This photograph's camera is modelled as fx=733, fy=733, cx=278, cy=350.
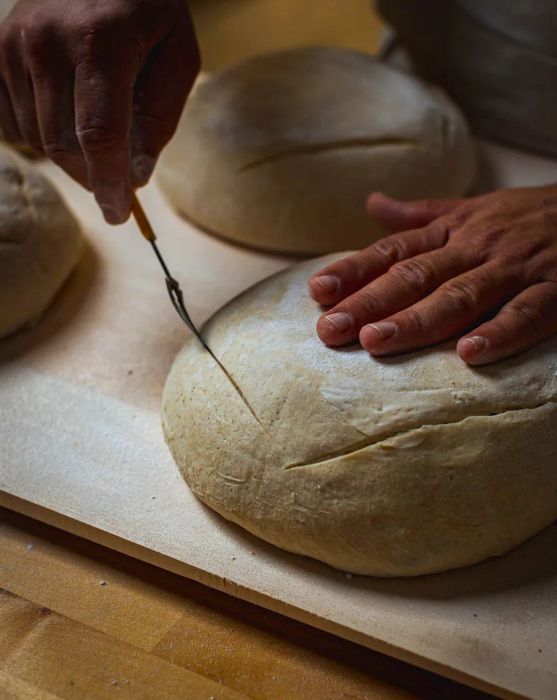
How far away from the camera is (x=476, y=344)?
1181mm

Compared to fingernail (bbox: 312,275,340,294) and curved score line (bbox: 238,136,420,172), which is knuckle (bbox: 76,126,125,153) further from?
curved score line (bbox: 238,136,420,172)

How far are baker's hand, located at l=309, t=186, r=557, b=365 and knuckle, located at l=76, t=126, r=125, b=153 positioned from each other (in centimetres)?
45

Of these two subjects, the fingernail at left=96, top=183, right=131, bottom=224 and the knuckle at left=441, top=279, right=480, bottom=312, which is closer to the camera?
the knuckle at left=441, top=279, right=480, bottom=312

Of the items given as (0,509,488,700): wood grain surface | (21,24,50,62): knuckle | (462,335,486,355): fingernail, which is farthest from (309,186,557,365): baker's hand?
(21,24,50,62): knuckle

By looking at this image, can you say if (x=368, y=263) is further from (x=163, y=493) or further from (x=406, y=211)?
(x=163, y=493)

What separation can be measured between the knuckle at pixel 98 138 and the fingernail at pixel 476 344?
2.42 feet

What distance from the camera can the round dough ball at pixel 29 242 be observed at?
1676 millimetres

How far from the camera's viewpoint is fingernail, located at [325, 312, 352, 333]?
48.9 inches

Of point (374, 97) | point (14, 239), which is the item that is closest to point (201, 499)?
point (14, 239)

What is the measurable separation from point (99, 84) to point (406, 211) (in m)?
0.68

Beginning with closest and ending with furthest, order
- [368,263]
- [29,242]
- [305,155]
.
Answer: [368,263] < [29,242] < [305,155]

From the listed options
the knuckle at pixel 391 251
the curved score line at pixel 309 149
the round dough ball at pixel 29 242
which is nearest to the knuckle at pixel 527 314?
the knuckle at pixel 391 251

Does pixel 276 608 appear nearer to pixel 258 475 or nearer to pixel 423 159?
pixel 258 475

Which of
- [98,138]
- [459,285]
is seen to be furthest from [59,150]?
[459,285]
